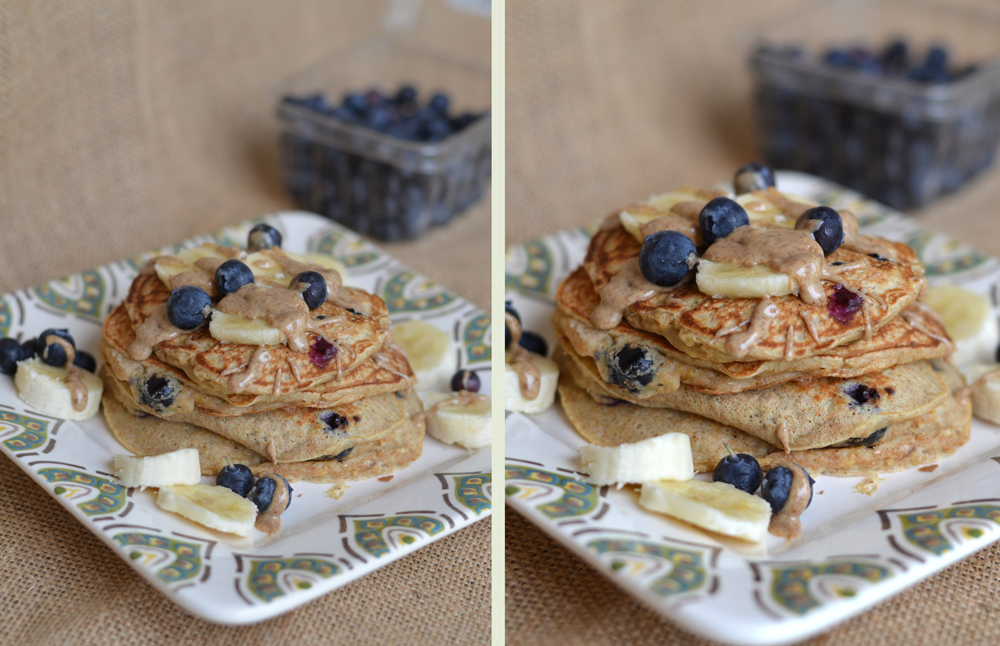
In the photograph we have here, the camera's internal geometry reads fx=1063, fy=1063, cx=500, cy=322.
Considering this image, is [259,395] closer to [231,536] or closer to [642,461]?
[231,536]

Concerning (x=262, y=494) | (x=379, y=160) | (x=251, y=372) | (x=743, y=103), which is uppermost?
(x=251, y=372)

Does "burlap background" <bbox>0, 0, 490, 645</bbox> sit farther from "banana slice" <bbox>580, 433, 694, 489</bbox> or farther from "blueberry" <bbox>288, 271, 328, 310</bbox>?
"blueberry" <bbox>288, 271, 328, 310</bbox>

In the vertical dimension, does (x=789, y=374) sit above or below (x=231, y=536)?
above

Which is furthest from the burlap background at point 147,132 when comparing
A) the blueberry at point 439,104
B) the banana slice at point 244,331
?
the banana slice at point 244,331

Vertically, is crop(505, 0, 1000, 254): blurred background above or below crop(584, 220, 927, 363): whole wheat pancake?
below

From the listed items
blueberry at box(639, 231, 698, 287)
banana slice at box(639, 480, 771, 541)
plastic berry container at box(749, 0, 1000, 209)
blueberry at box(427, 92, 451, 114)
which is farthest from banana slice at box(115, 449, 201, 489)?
plastic berry container at box(749, 0, 1000, 209)

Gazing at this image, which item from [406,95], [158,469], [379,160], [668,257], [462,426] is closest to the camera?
[158,469]

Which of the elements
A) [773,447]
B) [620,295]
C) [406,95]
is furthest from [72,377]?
[406,95]

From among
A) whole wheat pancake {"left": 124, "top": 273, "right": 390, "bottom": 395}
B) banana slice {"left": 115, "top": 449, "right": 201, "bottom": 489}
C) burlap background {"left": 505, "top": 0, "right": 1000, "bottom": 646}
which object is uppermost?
whole wheat pancake {"left": 124, "top": 273, "right": 390, "bottom": 395}
